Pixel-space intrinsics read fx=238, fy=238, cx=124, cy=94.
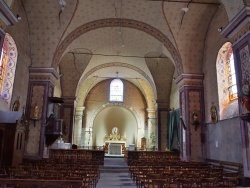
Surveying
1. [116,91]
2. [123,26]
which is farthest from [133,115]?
[123,26]

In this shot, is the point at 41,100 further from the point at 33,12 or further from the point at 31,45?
the point at 33,12

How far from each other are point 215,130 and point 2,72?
912 cm

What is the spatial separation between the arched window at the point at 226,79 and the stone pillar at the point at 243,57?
2.71 m

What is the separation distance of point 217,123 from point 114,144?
38.9 ft

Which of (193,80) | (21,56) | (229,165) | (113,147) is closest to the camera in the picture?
(229,165)

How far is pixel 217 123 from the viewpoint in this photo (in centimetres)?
985

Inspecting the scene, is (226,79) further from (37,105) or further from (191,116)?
(37,105)

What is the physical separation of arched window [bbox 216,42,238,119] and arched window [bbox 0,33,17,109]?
342 inches

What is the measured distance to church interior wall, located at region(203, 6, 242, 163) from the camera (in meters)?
8.55

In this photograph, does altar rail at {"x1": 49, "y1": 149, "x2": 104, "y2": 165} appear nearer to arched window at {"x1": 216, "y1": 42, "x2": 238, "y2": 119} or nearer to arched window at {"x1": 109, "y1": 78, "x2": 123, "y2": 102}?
arched window at {"x1": 216, "y1": 42, "x2": 238, "y2": 119}

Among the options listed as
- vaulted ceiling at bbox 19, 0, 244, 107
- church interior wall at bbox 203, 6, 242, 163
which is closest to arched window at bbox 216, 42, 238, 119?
church interior wall at bbox 203, 6, 242, 163

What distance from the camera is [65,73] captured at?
15.9m

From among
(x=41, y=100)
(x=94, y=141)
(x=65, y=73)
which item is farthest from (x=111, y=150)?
(x=41, y=100)

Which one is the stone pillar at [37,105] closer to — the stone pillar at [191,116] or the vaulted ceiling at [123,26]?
the vaulted ceiling at [123,26]
